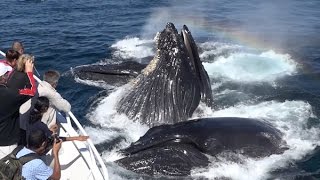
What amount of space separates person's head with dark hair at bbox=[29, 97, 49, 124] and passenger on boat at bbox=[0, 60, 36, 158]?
565 mm

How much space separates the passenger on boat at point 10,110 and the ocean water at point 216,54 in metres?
3.38

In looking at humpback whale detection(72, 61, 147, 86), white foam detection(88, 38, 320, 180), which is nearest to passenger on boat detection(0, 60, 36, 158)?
white foam detection(88, 38, 320, 180)

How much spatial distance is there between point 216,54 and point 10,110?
16.7 metres

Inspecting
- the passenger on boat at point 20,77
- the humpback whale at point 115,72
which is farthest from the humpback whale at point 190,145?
the humpback whale at point 115,72

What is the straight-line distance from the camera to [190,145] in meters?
10.8

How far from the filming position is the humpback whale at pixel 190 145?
34.9 ft

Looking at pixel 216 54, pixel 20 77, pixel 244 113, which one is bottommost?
pixel 244 113

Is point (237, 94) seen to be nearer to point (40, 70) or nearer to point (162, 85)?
point (162, 85)

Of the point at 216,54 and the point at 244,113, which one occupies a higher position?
the point at 216,54

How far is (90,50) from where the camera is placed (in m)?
24.8

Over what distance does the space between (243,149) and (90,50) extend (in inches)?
598

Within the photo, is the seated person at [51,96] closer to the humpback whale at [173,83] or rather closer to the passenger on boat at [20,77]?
the passenger on boat at [20,77]

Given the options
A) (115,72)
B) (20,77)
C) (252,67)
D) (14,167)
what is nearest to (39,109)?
(20,77)

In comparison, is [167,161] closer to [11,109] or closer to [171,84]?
[171,84]
